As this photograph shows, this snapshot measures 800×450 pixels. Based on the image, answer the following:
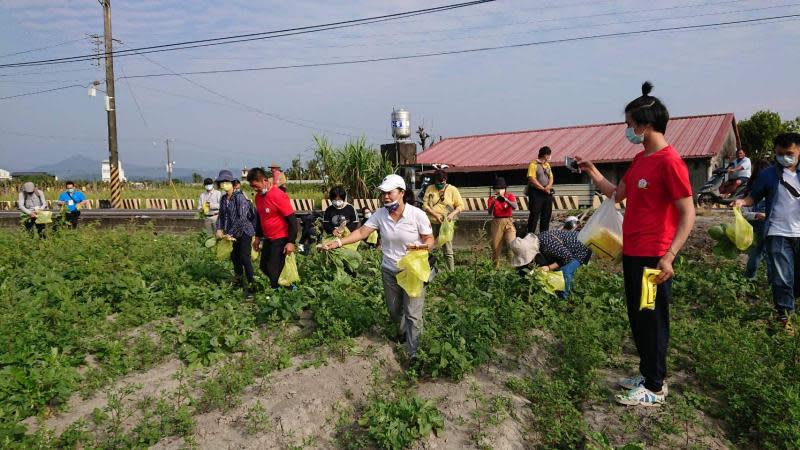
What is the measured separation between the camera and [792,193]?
5043mm

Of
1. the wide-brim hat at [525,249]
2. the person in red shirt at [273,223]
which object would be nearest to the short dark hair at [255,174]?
the person in red shirt at [273,223]

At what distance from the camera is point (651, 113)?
3740mm

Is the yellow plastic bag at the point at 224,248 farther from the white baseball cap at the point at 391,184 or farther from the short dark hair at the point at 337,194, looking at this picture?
the white baseball cap at the point at 391,184

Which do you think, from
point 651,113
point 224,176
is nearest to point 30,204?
point 224,176

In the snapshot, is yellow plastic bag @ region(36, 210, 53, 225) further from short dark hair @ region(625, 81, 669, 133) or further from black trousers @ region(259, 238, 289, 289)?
short dark hair @ region(625, 81, 669, 133)

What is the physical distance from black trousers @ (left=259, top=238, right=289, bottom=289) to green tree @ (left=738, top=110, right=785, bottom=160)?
1262 inches

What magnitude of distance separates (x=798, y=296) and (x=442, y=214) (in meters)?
4.22

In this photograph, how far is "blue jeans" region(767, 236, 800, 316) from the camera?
16.7ft

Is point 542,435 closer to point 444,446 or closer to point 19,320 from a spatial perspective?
point 444,446

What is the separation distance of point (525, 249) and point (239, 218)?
3.42 metres

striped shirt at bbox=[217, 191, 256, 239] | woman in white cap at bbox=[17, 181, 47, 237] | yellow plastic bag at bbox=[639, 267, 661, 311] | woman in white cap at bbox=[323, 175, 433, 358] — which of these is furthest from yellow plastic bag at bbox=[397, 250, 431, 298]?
woman in white cap at bbox=[17, 181, 47, 237]

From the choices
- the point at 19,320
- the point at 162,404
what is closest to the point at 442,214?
the point at 162,404

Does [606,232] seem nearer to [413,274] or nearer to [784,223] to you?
[413,274]

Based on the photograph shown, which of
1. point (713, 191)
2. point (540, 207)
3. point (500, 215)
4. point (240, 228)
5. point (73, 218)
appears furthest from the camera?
point (713, 191)
